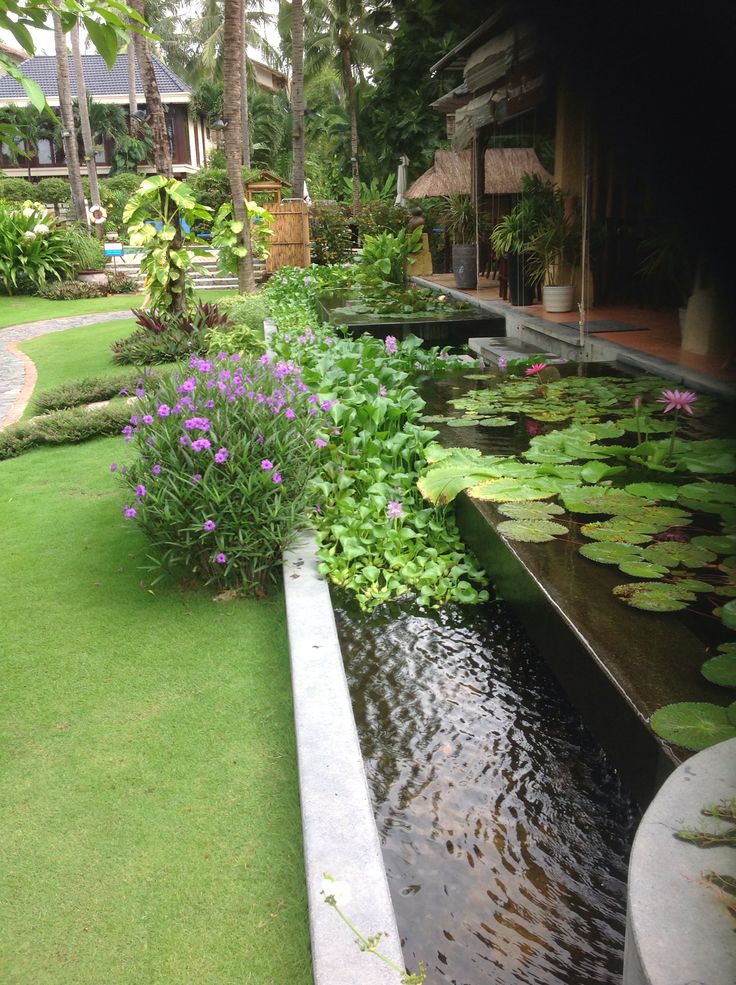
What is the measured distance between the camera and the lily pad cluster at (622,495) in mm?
2658

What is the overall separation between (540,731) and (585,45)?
8.72 feet

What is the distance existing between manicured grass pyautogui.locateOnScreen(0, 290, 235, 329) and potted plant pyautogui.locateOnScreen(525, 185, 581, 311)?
25.0ft

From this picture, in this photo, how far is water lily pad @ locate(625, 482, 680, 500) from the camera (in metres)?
3.56

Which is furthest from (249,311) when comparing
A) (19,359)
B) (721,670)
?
(721,670)

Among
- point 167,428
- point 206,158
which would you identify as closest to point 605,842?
point 167,428

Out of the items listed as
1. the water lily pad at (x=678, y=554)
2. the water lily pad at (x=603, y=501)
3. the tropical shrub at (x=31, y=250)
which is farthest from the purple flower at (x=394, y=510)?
the tropical shrub at (x=31, y=250)

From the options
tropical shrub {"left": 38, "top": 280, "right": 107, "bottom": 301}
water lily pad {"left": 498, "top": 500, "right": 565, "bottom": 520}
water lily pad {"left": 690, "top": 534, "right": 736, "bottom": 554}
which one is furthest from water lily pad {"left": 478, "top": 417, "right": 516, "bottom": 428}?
tropical shrub {"left": 38, "top": 280, "right": 107, "bottom": 301}

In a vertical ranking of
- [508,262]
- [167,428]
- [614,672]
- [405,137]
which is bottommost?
[614,672]

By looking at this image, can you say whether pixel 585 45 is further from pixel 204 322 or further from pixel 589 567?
pixel 204 322

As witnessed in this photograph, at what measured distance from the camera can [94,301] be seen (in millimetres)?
17125

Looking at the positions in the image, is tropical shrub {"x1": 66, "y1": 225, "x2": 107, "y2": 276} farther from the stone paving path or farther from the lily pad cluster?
the lily pad cluster

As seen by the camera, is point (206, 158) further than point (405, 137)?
Yes

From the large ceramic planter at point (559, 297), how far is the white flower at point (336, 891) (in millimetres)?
7502

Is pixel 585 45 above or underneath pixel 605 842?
above
